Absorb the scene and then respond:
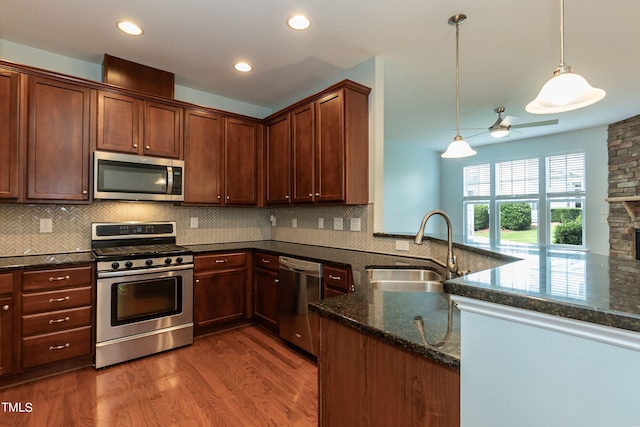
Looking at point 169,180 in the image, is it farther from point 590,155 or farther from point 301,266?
point 590,155

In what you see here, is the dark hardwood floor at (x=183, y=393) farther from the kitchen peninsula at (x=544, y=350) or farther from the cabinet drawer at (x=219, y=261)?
the kitchen peninsula at (x=544, y=350)

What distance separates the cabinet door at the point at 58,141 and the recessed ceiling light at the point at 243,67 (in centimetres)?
130

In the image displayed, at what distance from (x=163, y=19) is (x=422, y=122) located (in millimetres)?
3831

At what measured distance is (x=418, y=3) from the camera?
2.06m

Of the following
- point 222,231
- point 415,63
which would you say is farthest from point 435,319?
point 222,231

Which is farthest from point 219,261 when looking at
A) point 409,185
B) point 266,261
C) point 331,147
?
point 409,185

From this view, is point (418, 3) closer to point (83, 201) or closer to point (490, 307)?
point (490, 307)

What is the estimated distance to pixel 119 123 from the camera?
110 inches

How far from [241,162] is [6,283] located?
2.23m

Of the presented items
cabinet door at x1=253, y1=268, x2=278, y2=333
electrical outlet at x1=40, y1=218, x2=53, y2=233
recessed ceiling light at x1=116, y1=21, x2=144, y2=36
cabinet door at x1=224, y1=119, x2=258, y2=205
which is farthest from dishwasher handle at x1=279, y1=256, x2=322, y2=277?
recessed ceiling light at x1=116, y1=21, x2=144, y2=36

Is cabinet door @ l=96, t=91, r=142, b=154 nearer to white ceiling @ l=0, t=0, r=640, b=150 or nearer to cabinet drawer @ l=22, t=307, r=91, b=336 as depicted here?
white ceiling @ l=0, t=0, r=640, b=150

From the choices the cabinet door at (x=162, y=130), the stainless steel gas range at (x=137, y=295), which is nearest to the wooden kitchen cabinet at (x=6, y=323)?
the stainless steel gas range at (x=137, y=295)

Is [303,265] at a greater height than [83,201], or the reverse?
[83,201]

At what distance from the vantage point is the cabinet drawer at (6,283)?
214 cm
